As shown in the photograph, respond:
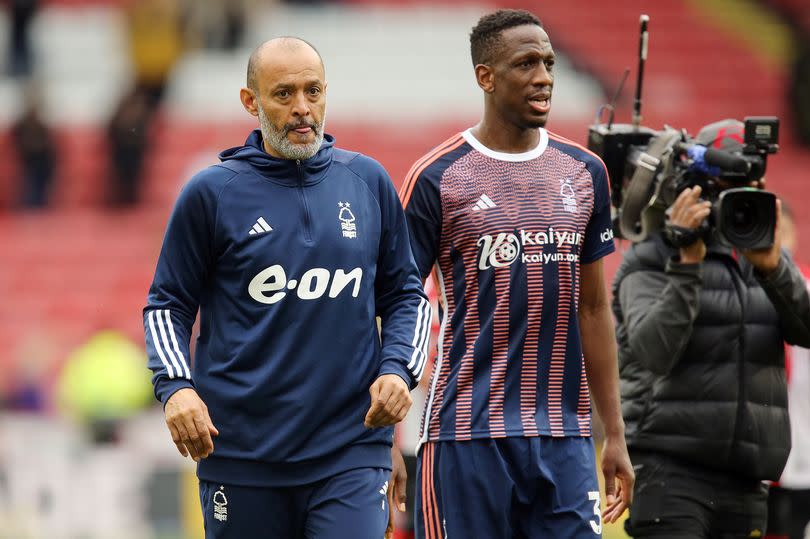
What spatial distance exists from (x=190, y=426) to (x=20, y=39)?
43.1ft

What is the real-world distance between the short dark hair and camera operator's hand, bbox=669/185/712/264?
30.2 inches

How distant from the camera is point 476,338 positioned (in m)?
4.71

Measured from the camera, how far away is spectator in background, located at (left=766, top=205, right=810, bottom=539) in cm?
606

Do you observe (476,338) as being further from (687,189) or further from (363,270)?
(687,189)

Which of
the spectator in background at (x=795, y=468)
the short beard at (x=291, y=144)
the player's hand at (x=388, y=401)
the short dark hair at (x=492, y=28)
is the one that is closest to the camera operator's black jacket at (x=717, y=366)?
the spectator in background at (x=795, y=468)

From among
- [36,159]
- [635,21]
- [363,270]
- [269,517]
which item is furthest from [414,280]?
[635,21]

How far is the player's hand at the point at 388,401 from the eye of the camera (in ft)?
13.4

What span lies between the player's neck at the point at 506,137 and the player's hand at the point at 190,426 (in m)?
1.42

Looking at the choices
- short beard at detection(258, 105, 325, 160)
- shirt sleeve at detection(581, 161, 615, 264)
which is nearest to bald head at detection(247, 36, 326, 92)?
short beard at detection(258, 105, 325, 160)

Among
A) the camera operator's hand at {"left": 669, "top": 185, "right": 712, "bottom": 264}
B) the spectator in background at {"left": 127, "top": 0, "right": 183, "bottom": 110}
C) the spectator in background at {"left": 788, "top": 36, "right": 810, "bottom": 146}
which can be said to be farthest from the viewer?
the spectator in background at {"left": 788, "top": 36, "right": 810, "bottom": 146}

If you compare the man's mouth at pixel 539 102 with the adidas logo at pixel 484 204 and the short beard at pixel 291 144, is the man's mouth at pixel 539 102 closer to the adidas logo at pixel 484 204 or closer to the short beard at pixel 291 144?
the adidas logo at pixel 484 204

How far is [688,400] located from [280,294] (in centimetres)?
174

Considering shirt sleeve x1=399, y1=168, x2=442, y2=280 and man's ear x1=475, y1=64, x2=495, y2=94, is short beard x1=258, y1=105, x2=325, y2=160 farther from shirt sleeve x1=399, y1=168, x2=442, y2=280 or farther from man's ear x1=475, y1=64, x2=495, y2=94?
man's ear x1=475, y1=64, x2=495, y2=94

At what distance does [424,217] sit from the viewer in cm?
477
